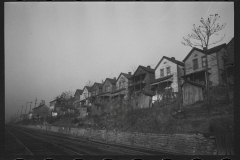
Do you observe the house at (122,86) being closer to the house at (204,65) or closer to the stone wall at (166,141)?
the house at (204,65)

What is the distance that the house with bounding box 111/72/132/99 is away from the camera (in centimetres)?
3817

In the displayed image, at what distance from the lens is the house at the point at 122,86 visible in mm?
38169

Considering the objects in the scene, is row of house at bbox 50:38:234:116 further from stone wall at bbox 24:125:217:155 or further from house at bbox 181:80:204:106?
stone wall at bbox 24:125:217:155

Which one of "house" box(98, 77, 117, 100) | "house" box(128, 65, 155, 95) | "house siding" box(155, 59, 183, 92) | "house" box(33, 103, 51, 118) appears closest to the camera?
"house siding" box(155, 59, 183, 92)

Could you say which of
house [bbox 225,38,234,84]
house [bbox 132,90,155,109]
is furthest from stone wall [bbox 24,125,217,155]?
house [bbox 225,38,234,84]

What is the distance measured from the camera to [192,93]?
20.8 m

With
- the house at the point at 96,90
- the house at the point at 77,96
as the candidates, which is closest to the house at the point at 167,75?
the house at the point at 96,90

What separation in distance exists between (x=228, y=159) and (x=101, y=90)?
136ft

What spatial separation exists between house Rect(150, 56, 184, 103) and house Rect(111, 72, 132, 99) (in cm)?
751

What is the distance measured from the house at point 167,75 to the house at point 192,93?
604 centimetres

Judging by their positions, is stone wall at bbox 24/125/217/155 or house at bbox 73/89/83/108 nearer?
stone wall at bbox 24/125/217/155

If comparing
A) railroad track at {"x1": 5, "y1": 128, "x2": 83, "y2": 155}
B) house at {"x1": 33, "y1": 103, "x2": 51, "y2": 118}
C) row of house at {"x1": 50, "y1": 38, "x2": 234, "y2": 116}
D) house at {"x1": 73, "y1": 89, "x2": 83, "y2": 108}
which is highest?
row of house at {"x1": 50, "y1": 38, "x2": 234, "y2": 116}

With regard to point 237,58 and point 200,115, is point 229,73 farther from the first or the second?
point 237,58

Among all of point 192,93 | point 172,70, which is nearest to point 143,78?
point 172,70
